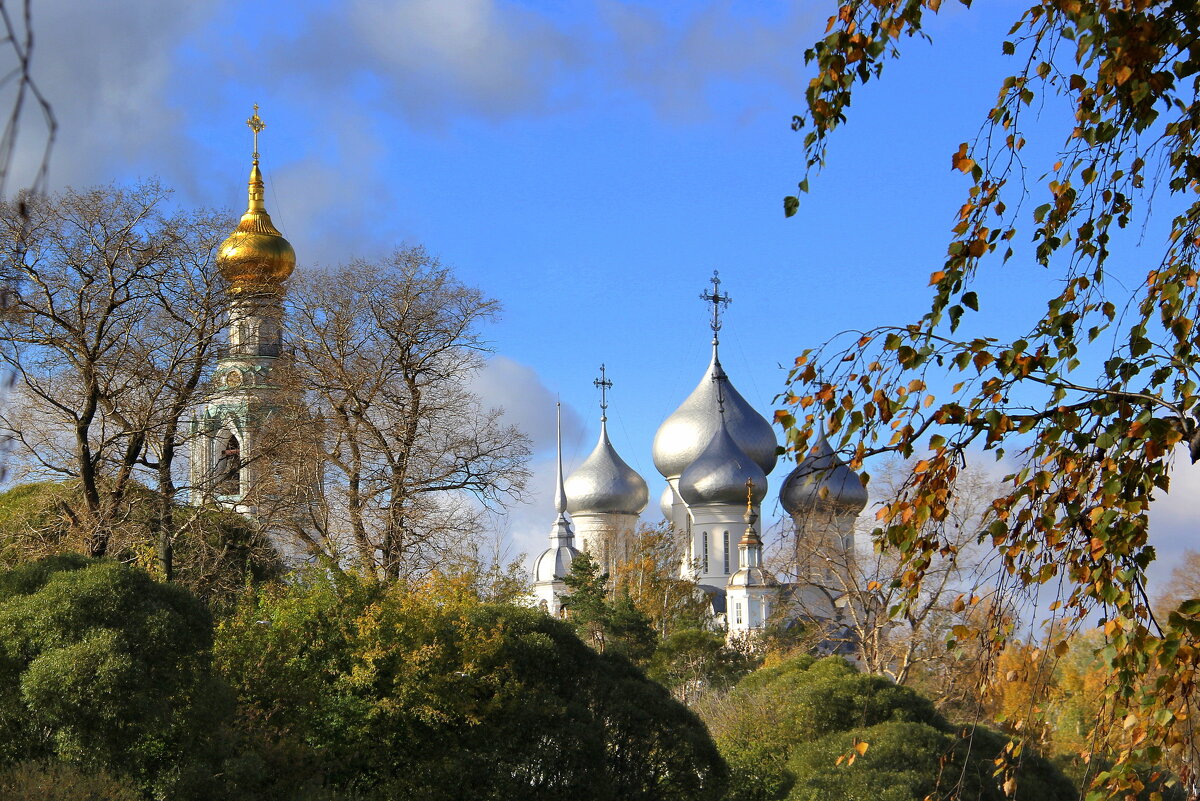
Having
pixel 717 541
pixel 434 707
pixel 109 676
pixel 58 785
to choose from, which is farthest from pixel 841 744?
pixel 717 541

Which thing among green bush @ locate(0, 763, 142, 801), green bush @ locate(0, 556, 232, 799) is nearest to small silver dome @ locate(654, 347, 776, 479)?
green bush @ locate(0, 556, 232, 799)

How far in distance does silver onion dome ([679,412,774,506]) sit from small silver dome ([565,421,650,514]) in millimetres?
5913

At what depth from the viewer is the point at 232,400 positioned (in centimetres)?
2983

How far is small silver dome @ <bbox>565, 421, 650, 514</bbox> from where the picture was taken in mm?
62406

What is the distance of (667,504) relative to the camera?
61.4 metres

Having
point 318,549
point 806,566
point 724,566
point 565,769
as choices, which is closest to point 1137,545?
point 565,769

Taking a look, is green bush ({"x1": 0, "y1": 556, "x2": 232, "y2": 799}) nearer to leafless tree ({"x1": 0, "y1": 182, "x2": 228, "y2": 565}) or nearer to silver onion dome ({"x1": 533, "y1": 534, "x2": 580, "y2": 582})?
leafless tree ({"x1": 0, "y1": 182, "x2": 228, "y2": 565})

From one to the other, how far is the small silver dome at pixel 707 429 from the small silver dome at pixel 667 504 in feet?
2.64

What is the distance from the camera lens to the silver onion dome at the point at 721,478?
55.7 metres

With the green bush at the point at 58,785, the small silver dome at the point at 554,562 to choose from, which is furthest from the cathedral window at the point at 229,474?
the small silver dome at the point at 554,562

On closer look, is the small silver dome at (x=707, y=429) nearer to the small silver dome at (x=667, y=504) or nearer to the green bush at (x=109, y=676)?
the small silver dome at (x=667, y=504)

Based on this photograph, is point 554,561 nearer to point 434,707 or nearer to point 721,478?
point 721,478

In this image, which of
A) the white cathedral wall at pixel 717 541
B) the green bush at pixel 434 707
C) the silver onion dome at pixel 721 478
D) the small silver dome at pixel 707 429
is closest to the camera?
the green bush at pixel 434 707

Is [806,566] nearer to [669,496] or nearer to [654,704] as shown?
[654,704]
